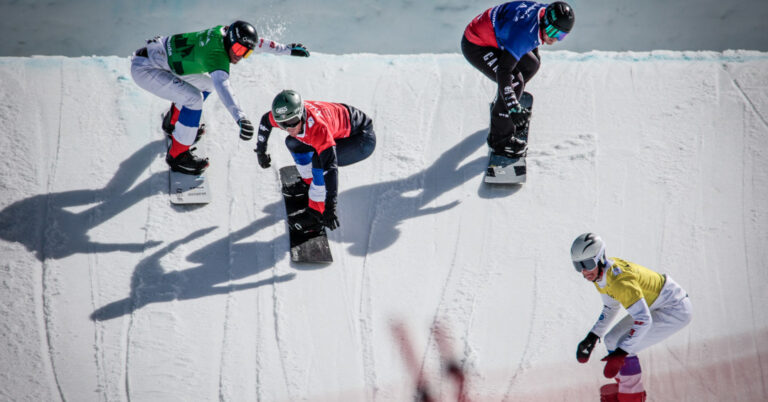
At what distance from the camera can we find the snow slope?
4.60m

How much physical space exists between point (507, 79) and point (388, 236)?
1493mm

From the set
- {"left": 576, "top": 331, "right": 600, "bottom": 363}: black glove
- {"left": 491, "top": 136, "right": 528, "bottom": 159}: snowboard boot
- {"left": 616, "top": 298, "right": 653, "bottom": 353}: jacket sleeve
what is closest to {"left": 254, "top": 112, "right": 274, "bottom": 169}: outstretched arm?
{"left": 491, "top": 136, "right": 528, "bottom": 159}: snowboard boot

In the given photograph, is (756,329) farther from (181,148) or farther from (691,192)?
(181,148)

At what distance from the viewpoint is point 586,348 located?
14.2ft

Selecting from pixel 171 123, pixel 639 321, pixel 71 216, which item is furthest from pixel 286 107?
pixel 639 321

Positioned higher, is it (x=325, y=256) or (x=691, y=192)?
(x=691, y=192)

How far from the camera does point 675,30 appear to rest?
7.30 metres

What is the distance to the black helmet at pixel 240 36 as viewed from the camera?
5.08 m

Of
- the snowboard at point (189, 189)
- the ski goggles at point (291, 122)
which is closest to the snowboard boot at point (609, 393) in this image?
the ski goggles at point (291, 122)

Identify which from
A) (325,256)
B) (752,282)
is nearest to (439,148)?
(325,256)

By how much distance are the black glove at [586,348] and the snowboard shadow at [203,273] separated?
6.66 ft

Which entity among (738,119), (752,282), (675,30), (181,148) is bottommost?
(752,282)

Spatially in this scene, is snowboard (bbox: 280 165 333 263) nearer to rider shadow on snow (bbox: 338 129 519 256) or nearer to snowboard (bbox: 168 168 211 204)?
rider shadow on snow (bbox: 338 129 519 256)

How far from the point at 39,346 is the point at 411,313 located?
2426 mm
